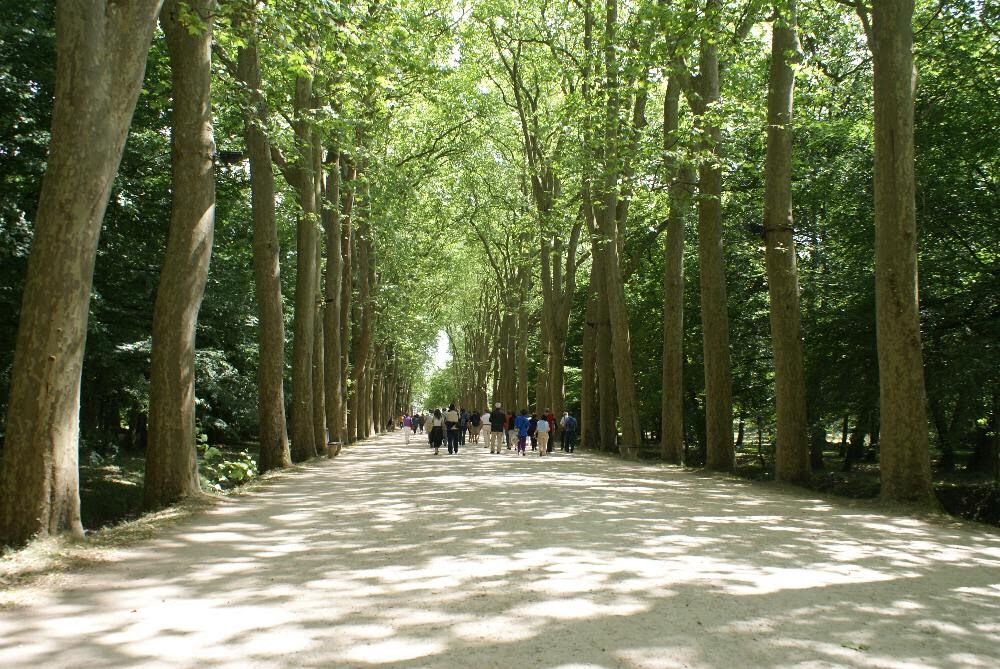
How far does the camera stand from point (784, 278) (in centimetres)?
1486

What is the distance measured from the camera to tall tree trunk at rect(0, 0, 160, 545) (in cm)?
678

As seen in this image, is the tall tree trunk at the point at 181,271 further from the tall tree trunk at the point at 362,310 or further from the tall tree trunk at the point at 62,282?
the tall tree trunk at the point at 362,310

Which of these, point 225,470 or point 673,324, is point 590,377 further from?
point 225,470

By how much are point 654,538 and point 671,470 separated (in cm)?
1058

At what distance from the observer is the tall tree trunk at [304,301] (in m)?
18.5

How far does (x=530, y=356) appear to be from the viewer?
55.3m

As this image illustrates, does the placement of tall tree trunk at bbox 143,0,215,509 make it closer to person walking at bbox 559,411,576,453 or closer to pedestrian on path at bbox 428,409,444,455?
pedestrian on path at bbox 428,409,444,455

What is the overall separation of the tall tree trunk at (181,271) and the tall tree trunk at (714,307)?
10.2 meters

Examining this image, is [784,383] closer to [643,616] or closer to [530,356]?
[643,616]

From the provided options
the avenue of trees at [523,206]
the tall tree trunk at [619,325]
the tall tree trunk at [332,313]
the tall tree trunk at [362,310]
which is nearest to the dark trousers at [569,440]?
the avenue of trees at [523,206]

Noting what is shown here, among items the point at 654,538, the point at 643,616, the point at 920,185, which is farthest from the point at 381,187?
the point at 643,616

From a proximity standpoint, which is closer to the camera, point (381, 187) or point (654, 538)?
point (654, 538)

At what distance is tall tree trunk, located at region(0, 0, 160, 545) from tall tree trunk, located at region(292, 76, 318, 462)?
34.6ft

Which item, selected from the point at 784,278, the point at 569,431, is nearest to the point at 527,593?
the point at 784,278
